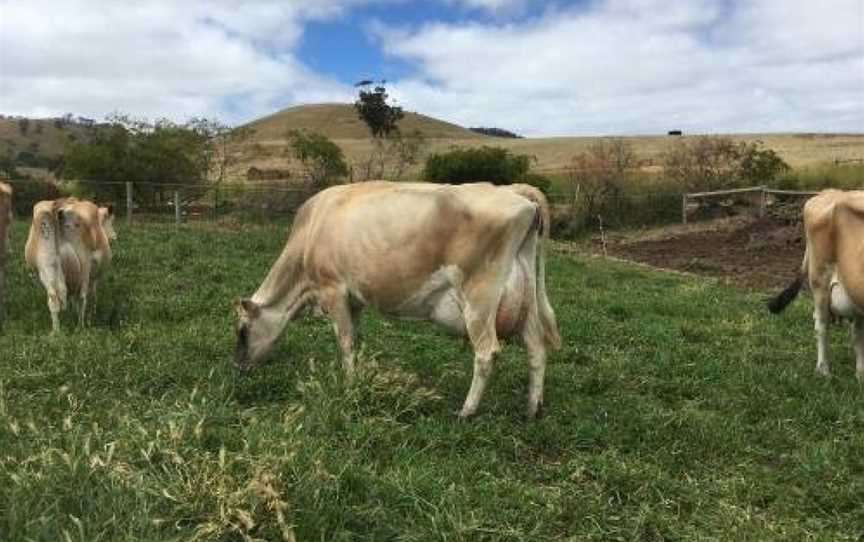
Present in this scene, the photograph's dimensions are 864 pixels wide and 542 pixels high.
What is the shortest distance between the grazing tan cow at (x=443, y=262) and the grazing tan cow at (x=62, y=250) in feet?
12.6

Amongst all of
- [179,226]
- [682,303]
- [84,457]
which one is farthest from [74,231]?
[179,226]

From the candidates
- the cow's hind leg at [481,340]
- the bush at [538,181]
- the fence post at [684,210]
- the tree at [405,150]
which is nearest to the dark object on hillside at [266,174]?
the tree at [405,150]

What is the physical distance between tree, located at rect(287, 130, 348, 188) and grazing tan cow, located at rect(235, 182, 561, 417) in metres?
26.4

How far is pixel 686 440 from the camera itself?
→ 6754 mm

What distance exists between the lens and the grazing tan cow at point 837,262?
8797 mm

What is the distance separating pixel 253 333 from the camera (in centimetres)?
835

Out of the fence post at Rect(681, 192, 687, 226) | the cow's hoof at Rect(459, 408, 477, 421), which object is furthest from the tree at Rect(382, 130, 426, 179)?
the cow's hoof at Rect(459, 408, 477, 421)

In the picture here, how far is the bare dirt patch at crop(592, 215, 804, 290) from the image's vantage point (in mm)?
19250

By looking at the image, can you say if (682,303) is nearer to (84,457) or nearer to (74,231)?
(74,231)

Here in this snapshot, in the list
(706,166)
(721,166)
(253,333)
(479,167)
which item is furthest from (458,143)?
(253,333)

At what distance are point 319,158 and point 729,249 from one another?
17079 millimetres

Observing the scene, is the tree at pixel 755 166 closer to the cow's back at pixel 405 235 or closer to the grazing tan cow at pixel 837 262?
the grazing tan cow at pixel 837 262

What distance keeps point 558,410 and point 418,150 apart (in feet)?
110

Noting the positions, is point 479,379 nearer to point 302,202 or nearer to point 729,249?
point 729,249
